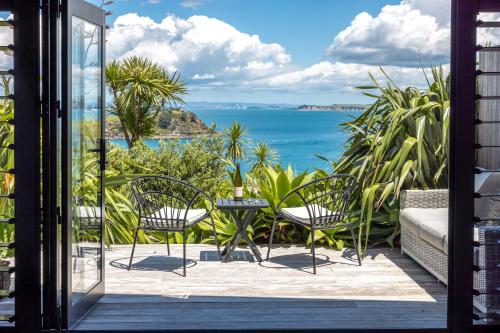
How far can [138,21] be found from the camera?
54719 mm

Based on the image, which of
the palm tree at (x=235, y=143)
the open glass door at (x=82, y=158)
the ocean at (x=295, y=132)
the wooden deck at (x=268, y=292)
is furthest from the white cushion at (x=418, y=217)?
the ocean at (x=295, y=132)

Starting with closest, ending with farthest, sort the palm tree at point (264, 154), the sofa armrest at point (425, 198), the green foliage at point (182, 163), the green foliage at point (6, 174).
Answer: the green foliage at point (6, 174) → the sofa armrest at point (425, 198) → the green foliage at point (182, 163) → the palm tree at point (264, 154)

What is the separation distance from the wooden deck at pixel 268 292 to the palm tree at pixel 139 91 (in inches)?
456

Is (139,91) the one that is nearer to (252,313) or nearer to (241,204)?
(241,204)

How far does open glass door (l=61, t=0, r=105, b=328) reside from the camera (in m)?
3.41

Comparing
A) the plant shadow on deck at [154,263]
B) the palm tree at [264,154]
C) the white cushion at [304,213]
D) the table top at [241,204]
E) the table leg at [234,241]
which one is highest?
the palm tree at [264,154]

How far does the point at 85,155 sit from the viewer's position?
3779mm

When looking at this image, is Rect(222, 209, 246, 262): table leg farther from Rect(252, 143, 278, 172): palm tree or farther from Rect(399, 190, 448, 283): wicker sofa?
Rect(252, 143, 278, 172): palm tree

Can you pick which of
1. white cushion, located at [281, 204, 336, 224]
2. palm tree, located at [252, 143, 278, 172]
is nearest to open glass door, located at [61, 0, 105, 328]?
white cushion, located at [281, 204, 336, 224]

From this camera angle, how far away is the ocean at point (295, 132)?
48.7 metres

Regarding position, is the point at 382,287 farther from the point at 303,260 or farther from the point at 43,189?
the point at 43,189

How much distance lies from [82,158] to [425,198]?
3144 mm

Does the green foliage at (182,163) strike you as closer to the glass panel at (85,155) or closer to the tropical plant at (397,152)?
the tropical plant at (397,152)

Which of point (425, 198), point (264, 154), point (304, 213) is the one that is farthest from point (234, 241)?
point (264, 154)
